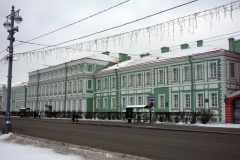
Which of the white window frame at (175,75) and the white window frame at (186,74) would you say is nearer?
the white window frame at (186,74)

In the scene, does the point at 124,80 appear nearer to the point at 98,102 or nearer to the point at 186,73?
the point at 98,102

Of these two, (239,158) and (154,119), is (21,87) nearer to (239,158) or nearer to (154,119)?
(154,119)

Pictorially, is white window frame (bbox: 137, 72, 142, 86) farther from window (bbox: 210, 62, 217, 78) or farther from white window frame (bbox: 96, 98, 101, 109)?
window (bbox: 210, 62, 217, 78)

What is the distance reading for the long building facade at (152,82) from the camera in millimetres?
35125

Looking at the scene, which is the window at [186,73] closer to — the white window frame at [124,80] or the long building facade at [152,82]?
the long building facade at [152,82]

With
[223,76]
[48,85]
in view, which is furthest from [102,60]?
[223,76]

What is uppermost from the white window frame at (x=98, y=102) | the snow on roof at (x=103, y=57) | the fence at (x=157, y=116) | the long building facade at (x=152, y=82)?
the snow on roof at (x=103, y=57)

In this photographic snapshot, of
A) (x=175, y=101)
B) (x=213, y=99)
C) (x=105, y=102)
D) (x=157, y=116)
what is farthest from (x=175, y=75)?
(x=105, y=102)

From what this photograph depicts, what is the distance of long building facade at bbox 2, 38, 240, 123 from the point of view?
3512cm

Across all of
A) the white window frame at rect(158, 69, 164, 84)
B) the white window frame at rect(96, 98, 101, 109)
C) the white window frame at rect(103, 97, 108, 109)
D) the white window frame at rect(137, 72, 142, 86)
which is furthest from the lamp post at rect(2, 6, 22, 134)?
the white window frame at rect(96, 98, 101, 109)

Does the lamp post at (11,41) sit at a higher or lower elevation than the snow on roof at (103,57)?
lower

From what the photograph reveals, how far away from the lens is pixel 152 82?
4334 centimetres

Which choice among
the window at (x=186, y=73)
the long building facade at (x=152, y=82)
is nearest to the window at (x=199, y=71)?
the long building facade at (x=152, y=82)

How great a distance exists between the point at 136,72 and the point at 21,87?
1945 inches
